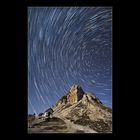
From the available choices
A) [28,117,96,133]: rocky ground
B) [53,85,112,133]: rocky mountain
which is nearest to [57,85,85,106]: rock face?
[53,85,112,133]: rocky mountain

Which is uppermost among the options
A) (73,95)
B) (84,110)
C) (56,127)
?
(73,95)

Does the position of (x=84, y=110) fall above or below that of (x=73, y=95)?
below

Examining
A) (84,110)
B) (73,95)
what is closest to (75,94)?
(73,95)

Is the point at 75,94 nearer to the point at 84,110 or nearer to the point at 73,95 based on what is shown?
the point at 73,95

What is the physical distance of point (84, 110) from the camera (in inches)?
193

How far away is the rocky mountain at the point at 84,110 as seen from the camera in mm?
4801

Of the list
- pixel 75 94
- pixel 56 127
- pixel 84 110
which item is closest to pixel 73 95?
pixel 75 94

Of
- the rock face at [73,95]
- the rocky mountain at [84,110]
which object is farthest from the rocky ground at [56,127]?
the rock face at [73,95]
